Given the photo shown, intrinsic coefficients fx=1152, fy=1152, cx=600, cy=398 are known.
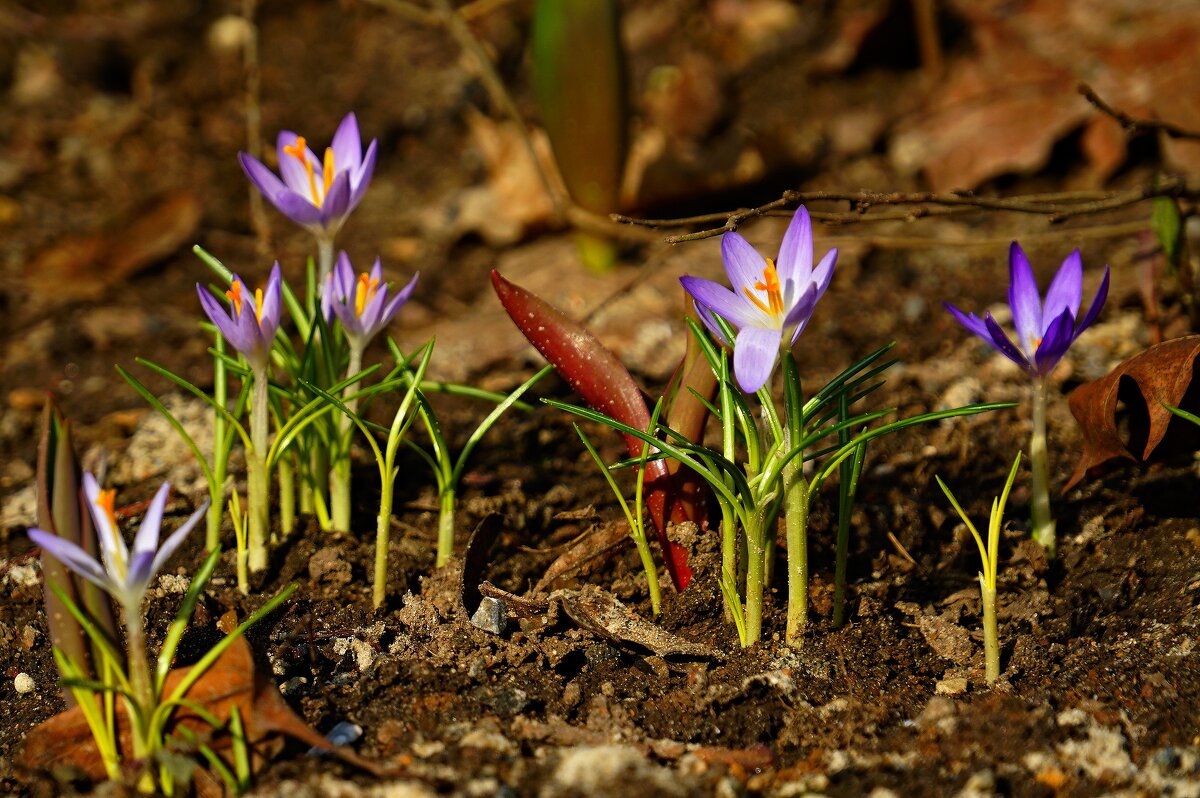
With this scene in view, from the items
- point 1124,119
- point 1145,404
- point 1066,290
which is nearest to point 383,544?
point 1066,290

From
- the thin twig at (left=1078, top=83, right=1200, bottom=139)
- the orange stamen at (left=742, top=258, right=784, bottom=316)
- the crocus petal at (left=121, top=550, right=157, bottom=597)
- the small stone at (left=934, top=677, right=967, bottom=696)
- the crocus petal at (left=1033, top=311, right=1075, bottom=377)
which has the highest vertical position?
the thin twig at (left=1078, top=83, right=1200, bottom=139)

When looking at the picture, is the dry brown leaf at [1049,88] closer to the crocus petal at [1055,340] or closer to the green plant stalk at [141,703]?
the crocus petal at [1055,340]

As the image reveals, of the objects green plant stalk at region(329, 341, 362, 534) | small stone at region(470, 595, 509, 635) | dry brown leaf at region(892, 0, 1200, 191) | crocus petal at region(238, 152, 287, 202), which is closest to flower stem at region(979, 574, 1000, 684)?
small stone at region(470, 595, 509, 635)

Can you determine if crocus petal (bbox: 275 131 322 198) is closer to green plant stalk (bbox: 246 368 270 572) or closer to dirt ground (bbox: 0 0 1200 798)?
green plant stalk (bbox: 246 368 270 572)

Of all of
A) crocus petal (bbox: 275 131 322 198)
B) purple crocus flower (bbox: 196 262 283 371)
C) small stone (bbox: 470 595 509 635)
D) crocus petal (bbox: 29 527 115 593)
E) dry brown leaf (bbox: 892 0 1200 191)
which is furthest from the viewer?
dry brown leaf (bbox: 892 0 1200 191)

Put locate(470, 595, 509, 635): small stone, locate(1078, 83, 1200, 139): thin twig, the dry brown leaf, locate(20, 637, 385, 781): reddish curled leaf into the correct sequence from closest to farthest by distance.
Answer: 1. locate(20, 637, 385, 781): reddish curled leaf
2. locate(470, 595, 509, 635): small stone
3. locate(1078, 83, 1200, 139): thin twig
4. the dry brown leaf
